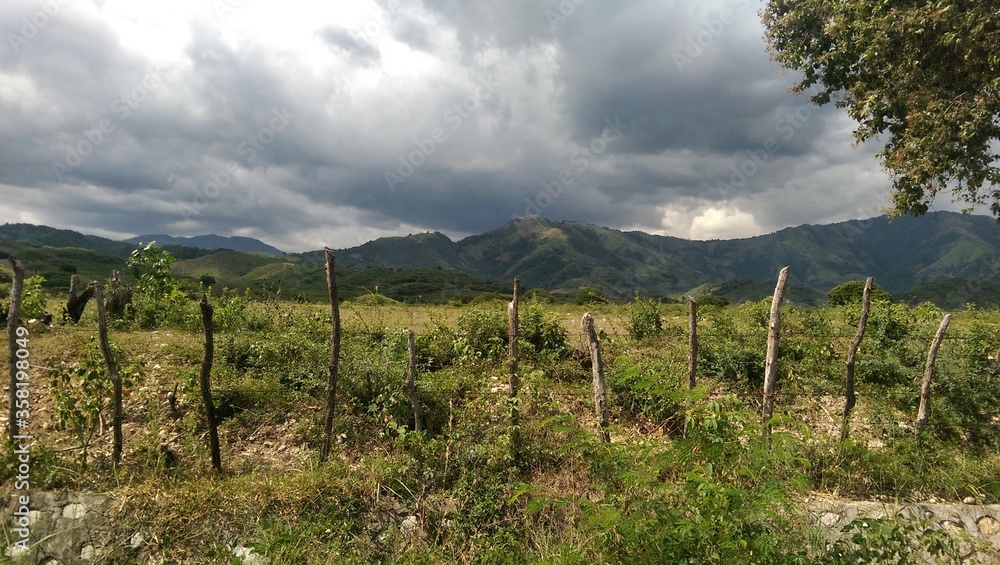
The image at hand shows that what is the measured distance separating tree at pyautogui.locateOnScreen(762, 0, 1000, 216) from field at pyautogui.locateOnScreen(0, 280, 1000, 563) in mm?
3936

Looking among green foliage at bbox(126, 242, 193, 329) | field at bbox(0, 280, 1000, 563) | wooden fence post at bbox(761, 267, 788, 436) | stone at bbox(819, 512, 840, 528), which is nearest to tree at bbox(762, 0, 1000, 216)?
field at bbox(0, 280, 1000, 563)

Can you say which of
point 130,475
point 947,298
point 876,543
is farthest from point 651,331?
point 947,298

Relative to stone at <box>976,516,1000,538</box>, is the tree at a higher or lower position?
higher

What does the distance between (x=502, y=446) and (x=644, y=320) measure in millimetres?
9065

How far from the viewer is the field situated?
514cm

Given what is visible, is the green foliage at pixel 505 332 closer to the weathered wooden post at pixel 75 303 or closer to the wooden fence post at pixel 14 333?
the wooden fence post at pixel 14 333

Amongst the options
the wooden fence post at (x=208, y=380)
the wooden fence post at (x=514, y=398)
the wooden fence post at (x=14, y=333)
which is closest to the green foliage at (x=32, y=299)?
→ the wooden fence post at (x=14, y=333)

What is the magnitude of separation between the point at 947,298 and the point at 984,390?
718 feet

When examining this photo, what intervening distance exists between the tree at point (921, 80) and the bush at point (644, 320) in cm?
730

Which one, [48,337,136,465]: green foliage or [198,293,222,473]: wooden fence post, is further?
[48,337,136,465]: green foliage

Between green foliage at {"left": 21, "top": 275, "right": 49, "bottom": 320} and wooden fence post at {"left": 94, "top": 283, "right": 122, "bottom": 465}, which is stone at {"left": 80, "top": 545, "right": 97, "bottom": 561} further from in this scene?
green foliage at {"left": 21, "top": 275, "right": 49, "bottom": 320}

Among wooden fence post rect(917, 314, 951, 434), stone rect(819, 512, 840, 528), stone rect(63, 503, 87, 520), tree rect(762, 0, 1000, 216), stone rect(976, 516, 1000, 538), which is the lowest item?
stone rect(976, 516, 1000, 538)

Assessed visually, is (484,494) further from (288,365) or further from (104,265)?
(104,265)

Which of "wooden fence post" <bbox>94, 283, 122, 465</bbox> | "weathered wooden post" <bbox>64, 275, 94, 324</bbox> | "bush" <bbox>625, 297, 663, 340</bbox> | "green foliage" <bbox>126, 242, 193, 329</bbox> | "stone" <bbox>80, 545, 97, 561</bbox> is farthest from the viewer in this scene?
"bush" <bbox>625, 297, 663, 340</bbox>
